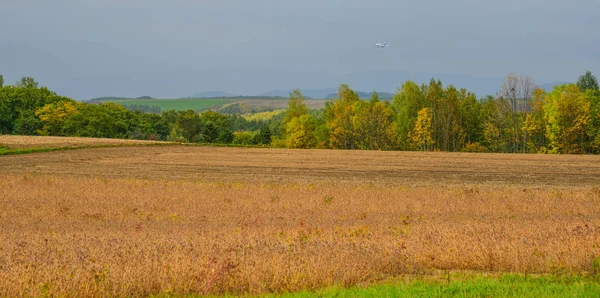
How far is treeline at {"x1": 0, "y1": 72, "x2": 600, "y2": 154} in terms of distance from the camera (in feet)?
311

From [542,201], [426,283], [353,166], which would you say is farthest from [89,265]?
[353,166]

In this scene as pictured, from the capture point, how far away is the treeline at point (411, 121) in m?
94.9

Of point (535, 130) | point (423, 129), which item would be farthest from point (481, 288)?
point (423, 129)

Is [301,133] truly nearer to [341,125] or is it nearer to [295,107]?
[341,125]

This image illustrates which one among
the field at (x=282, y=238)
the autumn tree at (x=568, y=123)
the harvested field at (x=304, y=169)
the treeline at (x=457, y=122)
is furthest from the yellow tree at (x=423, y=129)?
the field at (x=282, y=238)

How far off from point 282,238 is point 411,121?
104 metres

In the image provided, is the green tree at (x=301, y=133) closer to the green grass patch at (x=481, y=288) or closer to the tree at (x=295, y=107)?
the tree at (x=295, y=107)

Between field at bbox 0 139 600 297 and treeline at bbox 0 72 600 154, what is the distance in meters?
57.9

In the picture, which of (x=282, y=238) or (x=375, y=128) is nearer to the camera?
(x=282, y=238)

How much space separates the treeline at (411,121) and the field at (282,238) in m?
57.9

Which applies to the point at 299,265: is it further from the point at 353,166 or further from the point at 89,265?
the point at 353,166

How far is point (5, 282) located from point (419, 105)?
4465 inches

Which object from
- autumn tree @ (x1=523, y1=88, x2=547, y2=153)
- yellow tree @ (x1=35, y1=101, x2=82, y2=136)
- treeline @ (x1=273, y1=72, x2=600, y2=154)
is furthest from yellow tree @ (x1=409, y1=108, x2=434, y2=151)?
yellow tree @ (x1=35, y1=101, x2=82, y2=136)

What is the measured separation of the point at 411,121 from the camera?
117 m
